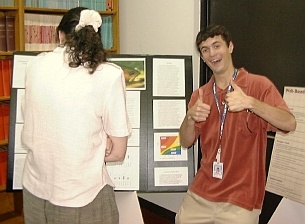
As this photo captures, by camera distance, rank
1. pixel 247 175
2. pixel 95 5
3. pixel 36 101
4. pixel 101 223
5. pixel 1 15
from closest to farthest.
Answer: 1. pixel 36 101
2. pixel 101 223
3. pixel 247 175
4. pixel 1 15
5. pixel 95 5

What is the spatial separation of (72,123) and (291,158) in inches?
55.9

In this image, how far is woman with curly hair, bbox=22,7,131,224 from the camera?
167 centimetres

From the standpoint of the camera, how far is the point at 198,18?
322cm

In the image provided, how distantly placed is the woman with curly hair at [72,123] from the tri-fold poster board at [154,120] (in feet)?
2.64

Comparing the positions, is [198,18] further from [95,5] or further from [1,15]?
[1,15]

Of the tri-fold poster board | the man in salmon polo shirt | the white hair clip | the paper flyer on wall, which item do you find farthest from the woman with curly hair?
the paper flyer on wall

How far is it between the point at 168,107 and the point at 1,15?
1612 millimetres

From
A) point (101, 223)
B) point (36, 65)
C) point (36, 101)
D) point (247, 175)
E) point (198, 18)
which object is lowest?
point (101, 223)

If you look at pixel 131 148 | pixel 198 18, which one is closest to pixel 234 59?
pixel 198 18

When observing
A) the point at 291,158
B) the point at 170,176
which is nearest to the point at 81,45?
the point at 170,176

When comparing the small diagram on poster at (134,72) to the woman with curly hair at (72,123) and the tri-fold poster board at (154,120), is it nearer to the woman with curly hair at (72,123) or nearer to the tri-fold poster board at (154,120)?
the tri-fold poster board at (154,120)

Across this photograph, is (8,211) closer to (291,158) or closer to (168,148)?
(168,148)

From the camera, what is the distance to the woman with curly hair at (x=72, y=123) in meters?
1.67

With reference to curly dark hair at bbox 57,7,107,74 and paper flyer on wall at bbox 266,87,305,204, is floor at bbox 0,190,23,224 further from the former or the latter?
curly dark hair at bbox 57,7,107,74
